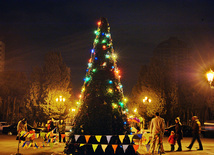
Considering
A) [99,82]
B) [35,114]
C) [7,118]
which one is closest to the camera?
[99,82]

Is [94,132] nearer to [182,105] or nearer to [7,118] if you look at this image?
[182,105]

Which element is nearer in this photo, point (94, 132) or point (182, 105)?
point (94, 132)

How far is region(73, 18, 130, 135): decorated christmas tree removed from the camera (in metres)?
11.3

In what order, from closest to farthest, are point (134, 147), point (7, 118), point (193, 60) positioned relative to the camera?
point (134, 147)
point (7, 118)
point (193, 60)

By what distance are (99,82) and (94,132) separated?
217cm

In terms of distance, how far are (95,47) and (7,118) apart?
36.7 meters

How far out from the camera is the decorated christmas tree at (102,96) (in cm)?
1128

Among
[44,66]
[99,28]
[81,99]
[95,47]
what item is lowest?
[81,99]

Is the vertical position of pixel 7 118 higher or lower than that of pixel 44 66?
lower

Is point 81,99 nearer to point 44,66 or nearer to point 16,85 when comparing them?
point 44,66

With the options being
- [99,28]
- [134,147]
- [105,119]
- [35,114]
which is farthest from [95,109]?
[35,114]

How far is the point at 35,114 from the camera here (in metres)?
37.8

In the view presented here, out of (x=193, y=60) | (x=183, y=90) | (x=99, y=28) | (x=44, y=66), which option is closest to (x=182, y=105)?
(x=183, y=90)

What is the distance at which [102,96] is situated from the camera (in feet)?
38.0
